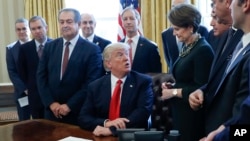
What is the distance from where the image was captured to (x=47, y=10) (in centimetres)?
582

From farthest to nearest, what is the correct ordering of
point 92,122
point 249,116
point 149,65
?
1. point 149,65
2. point 92,122
3. point 249,116

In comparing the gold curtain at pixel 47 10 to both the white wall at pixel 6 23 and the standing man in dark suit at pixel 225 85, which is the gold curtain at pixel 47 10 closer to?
the white wall at pixel 6 23

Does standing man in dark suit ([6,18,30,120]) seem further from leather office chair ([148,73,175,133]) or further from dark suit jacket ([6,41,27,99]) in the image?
leather office chair ([148,73,175,133])

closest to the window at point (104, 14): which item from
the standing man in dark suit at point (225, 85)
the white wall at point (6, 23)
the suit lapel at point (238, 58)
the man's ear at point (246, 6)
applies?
the white wall at point (6, 23)

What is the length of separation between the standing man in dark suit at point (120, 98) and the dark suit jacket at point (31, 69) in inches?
59.4

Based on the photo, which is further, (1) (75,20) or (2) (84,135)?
(1) (75,20)

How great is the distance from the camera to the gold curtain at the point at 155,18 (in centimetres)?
589

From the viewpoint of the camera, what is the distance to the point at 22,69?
4.22m

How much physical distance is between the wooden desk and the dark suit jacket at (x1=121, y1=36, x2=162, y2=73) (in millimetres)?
1394

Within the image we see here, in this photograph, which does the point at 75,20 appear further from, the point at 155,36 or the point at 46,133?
the point at 155,36

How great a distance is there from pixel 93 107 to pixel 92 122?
198 mm

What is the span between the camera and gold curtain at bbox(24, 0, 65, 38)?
228 inches

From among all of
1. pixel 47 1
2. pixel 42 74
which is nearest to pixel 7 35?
pixel 47 1

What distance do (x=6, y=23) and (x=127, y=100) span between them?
13.1 feet
